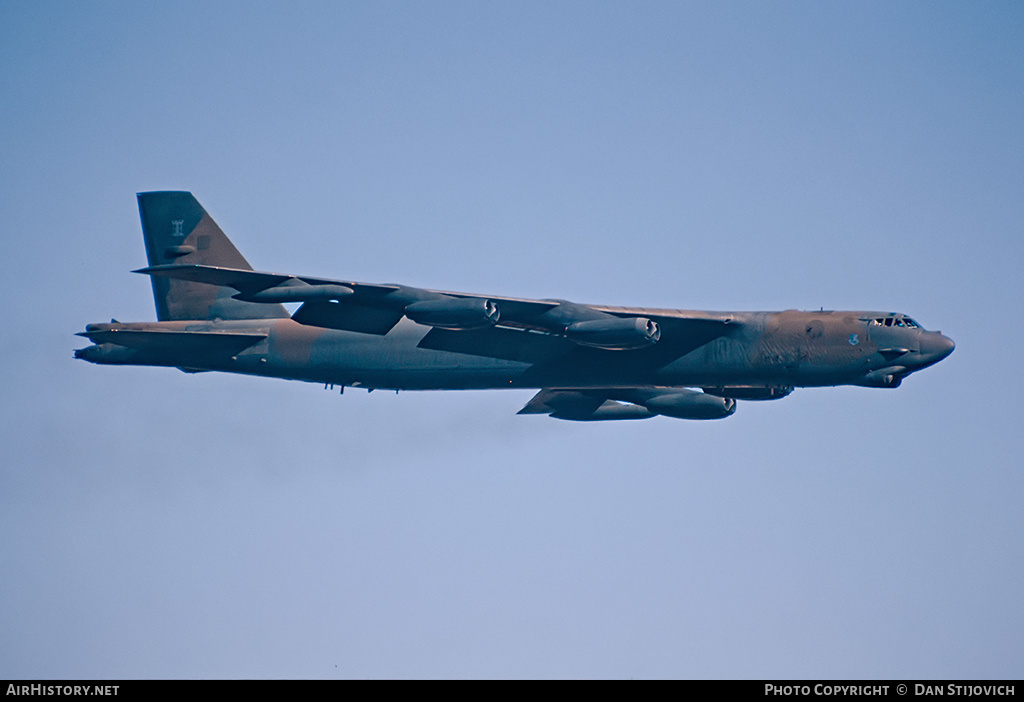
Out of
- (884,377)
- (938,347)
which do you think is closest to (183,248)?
(884,377)

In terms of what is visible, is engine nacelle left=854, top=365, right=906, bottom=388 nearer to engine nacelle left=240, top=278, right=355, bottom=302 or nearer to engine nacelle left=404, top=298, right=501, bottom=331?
engine nacelle left=404, top=298, right=501, bottom=331

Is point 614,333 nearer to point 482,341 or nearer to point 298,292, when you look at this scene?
point 482,341

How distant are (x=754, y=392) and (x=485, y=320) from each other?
28.5ft

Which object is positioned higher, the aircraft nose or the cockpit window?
the cockpit window

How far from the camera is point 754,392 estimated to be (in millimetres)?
35562

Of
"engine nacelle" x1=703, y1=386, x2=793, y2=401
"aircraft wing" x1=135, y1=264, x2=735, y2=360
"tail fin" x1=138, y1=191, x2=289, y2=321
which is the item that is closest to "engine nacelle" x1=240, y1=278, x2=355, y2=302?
"aircraft wing" x1=135, y1=264, x2=735, y2=360

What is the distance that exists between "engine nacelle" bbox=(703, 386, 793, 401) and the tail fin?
1428 cm

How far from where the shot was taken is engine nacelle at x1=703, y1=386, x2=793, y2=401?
116 feet
